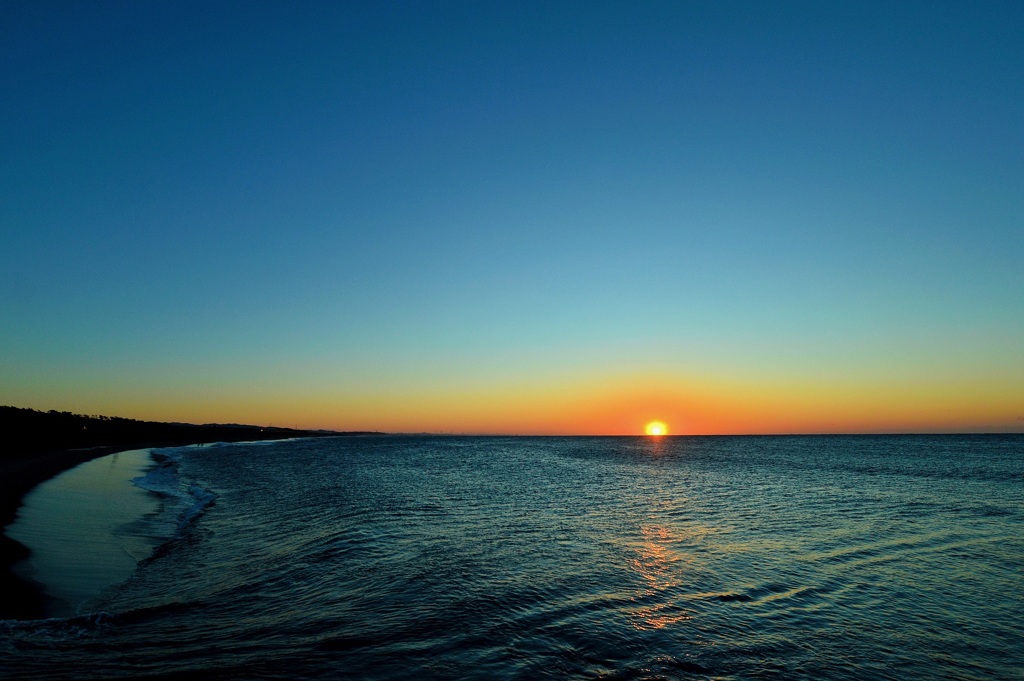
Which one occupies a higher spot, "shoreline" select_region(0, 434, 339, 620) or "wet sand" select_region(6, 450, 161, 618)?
"shoreline" select_region(0, 434, 339, 620)

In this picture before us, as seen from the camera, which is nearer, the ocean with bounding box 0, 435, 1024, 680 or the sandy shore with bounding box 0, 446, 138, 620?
the ocean with bounding box 0, 435, 1024, 680

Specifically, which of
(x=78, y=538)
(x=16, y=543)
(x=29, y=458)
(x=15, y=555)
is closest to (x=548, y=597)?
(x=15, y=555)

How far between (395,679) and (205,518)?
85.9ft

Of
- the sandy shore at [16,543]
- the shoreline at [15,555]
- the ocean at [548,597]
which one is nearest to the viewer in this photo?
the ocean at [548,597]

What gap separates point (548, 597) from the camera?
55.9 feet

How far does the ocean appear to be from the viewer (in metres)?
12.2

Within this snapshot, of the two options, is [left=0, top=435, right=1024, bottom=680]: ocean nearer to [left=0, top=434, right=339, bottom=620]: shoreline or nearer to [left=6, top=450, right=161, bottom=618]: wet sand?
[left=6, top=450, right=161, bottom=618]: wet sand

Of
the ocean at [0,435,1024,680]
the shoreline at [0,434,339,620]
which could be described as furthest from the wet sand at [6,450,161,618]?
the ocean at [0,435,1024,680]

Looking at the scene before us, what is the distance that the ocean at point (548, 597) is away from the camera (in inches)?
480

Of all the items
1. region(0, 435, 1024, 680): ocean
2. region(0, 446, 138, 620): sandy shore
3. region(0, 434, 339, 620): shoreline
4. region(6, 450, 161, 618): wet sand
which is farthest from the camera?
region(6, 450, 161, 618): wet sand

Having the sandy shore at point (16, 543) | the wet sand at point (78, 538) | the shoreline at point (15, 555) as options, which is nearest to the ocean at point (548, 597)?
the wet sand at point (78, 538)

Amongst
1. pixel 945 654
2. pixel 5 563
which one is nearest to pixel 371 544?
pixel 5 563

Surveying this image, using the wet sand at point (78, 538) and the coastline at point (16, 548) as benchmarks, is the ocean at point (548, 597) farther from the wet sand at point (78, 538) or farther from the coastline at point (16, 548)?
the coastline at point (16, 548)

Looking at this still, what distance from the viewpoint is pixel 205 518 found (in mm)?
32125
